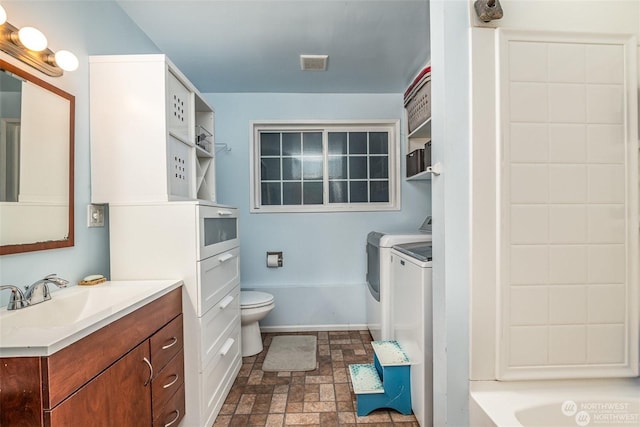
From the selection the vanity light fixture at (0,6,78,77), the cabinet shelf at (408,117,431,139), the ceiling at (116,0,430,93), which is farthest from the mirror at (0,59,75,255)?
the cabinet shelf at (408,117,431,139)

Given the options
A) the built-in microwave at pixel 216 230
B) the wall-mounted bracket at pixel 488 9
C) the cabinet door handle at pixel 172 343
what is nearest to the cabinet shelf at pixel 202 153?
the built-in microwave at pixel 216 230

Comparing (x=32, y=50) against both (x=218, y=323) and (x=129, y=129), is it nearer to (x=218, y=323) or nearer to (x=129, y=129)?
(x=129, y=129)

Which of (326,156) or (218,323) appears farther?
(326,156)

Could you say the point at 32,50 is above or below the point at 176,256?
above

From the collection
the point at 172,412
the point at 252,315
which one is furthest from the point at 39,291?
the point at 252,315

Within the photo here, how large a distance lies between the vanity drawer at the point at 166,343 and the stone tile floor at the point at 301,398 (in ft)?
2.00

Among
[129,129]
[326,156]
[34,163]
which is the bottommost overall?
[34,163]

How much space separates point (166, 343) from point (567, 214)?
1690 mm

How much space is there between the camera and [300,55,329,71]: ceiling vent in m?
2.31

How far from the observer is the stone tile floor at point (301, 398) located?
1.67 meters

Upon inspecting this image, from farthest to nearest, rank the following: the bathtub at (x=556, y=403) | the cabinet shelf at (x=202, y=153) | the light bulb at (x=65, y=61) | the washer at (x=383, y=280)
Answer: the washer at (x=383, y=280) → the cabinet shelf at (x=202, y=153) → the light bulb at (x=65, y=61) → the bathtub at (x=556, y=403)

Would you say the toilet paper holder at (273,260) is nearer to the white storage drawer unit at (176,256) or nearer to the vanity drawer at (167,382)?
the white storage drawer unit at (176,256)

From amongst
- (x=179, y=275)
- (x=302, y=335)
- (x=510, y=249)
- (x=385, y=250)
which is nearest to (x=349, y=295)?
(x=302, y=335)

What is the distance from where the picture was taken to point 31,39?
3.70 feet
